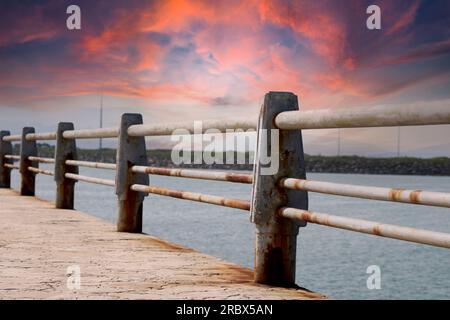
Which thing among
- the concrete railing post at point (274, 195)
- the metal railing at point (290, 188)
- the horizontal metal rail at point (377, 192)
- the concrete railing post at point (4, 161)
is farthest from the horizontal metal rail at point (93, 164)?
the concrete railing post at point (4, 161)

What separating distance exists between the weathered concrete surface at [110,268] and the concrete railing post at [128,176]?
22 cm

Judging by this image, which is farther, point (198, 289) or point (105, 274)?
point (105, 274)

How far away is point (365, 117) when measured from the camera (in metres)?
3.89

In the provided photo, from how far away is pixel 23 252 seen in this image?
19.3ft

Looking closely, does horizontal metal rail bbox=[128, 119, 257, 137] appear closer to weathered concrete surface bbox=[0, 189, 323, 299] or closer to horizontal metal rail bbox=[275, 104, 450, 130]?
horizontal metal rail bbox=[275, 104, 450, 130]

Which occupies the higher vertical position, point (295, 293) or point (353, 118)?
point (353, 118)

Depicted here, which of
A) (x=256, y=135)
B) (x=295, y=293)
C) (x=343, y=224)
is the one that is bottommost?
(x=295, y=293)

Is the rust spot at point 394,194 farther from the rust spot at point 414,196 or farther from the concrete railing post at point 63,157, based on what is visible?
the concrete railing post at point 63,157

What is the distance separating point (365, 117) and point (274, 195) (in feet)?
3.19

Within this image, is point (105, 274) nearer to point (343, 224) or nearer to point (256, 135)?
point (256, 135)

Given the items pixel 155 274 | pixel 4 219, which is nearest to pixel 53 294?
pixel 155 274

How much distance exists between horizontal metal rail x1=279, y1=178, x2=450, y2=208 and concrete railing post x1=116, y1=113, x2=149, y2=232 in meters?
3.33
